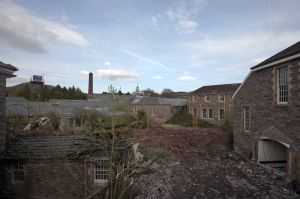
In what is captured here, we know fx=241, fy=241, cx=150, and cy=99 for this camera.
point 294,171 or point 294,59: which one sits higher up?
point 294,59

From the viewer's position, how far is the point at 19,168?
1277 cm

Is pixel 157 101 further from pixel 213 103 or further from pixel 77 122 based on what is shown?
pixel 77 122

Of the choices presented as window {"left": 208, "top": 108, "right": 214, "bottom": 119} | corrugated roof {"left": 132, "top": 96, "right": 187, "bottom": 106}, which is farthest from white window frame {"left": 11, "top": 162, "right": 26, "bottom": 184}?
corrugated roof {"left": 132, "top": 96, "right": 187, "bottom": 106}

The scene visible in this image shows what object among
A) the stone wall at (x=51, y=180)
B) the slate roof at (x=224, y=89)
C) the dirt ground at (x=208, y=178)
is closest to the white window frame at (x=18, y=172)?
the stone wall at (x=51, y=180)

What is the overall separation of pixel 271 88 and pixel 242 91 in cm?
409

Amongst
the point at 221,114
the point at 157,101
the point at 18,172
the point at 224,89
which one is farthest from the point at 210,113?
the point at 18,172

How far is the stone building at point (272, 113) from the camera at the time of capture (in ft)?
36.4

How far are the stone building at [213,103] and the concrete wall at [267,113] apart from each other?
586 inches

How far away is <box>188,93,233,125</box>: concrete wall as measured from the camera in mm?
34688

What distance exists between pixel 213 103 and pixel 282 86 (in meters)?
25.9

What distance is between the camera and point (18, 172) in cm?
1284

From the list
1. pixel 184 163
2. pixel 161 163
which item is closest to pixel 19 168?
pixel 161 163

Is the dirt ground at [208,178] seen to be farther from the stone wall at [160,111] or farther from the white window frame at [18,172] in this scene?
the stone wall at [160,111]

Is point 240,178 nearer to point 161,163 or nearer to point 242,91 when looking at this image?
point 161,163
